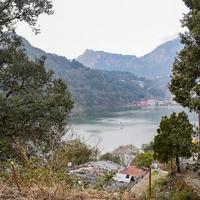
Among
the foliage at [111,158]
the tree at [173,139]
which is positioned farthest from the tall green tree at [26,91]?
the foliage at [111,158]

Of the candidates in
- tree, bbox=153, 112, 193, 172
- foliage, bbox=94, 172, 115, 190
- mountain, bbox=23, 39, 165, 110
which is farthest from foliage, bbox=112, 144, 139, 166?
mountain, bbox=23, 39, 165, 110

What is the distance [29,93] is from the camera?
7395mm

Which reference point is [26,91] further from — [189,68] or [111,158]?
[111,158]

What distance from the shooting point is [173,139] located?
1203 centimetres

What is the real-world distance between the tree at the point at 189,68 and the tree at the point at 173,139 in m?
5.62

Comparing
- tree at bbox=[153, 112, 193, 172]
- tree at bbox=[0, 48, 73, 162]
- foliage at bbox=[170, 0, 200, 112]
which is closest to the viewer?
foliage at bbox=[170, 0, 200, 112]

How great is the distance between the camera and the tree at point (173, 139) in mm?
11870

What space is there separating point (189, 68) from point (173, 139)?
251 inches

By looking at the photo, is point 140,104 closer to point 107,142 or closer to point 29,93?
point 107,142

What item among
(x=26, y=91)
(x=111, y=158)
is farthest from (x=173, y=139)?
(x=111, y=158)

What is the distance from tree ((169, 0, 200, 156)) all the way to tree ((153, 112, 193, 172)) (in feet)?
18.4

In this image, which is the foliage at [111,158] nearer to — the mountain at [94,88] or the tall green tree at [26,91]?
the tall green tree at [26,91]

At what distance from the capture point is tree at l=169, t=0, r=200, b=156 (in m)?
5.74

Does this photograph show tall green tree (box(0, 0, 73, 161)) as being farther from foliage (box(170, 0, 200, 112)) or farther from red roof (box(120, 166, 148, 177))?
red roof (box(120, 166, 148, 177))
